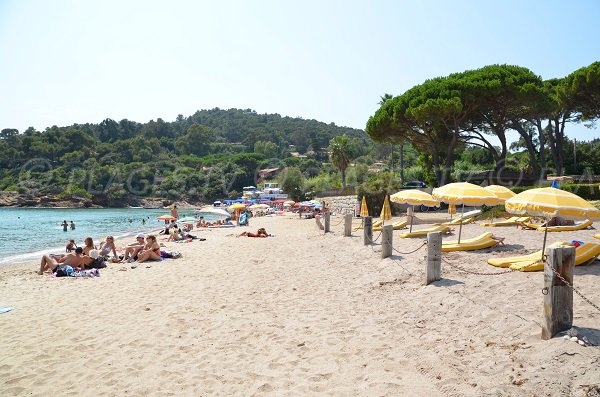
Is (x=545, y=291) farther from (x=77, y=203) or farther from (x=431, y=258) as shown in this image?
(x=77, y=203)

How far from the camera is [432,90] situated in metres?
30.4

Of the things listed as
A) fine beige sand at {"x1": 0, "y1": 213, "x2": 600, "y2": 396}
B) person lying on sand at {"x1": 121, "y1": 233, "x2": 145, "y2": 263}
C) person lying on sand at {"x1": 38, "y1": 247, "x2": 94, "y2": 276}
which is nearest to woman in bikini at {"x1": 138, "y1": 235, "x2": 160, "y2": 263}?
person lying on sand at {"x1": 121, "y1": 233, "x2": 145, "y2": 263}

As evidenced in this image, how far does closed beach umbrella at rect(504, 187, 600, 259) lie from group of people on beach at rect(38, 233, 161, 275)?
1034 cm

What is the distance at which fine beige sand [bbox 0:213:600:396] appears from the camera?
4.10 metres

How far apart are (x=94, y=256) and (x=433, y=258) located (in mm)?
9454

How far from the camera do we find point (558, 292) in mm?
4215

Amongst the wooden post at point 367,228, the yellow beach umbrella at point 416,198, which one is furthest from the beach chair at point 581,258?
the yellow beach umbrella at point 416,198

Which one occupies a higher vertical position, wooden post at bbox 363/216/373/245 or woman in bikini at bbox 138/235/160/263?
wooden post at bbox 363/216/373/245

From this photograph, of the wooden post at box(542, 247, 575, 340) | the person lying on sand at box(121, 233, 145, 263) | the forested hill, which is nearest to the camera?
the wooden post at box(542, 247, 575, 340)

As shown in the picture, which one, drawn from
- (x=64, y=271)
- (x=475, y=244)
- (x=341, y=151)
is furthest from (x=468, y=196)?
(x=341, y=151)

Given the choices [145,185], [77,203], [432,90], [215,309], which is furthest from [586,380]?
[145,185]

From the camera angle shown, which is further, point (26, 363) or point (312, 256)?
point (312, 256)

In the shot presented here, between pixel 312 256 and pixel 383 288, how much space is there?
17.4ft

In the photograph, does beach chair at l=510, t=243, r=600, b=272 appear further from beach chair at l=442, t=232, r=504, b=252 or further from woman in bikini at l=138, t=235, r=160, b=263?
woman in bikini at l=138, t=235, r=160, b=263
